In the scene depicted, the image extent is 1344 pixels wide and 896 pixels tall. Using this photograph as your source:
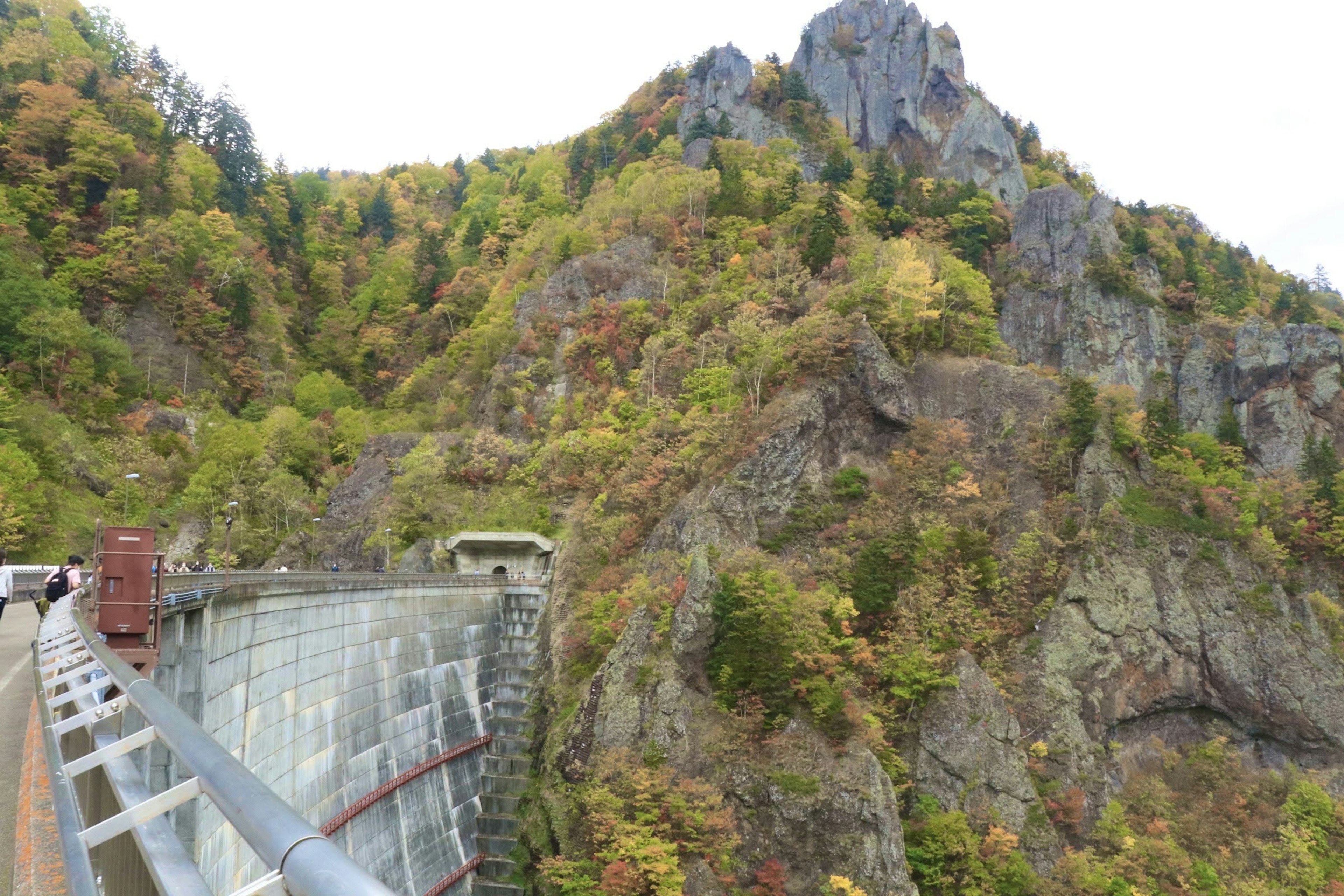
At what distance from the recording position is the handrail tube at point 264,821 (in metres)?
1.47

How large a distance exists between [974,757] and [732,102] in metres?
67.8

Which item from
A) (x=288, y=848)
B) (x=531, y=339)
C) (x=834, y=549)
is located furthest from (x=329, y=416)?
(x=288, y=848)

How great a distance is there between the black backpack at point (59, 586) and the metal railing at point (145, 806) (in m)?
11.7

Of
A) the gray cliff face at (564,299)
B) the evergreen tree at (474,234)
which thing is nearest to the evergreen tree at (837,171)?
the gray cliff face at (564,299)

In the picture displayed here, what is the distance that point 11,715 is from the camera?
8398 millimetres

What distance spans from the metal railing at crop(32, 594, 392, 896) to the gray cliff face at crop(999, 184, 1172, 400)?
5445 centimetres

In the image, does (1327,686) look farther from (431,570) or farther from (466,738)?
(431,570)

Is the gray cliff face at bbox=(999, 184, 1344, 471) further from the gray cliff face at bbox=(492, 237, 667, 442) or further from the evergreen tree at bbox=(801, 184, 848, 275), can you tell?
the gray cliff face at bbox=(492, 237, 667, 442)

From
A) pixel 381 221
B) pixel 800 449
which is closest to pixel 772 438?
pixel 800 449

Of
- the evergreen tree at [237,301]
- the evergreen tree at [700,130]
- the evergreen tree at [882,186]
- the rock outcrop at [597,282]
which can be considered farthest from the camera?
the evergreen tree at [700,130]

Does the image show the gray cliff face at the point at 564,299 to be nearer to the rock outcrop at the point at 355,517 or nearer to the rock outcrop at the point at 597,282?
the rock outcrop at the point at 597,282

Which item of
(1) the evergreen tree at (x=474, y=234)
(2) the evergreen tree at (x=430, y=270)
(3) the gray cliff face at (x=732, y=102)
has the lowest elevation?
(2) the evergreen tree at (x=430, y=270)

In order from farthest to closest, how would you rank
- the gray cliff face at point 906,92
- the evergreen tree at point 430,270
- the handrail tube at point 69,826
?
1. the evergreen tree at point 430,270
2. the gray cliff face at point 906,92
3. the handrail tube at point 69,826

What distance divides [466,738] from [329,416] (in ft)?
133
